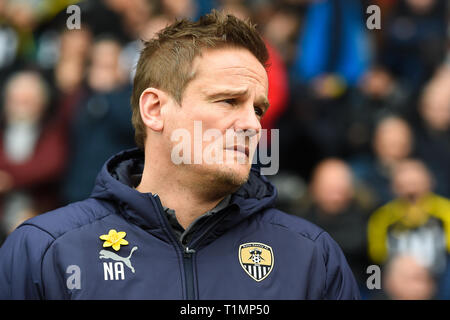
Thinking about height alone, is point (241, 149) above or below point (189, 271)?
above

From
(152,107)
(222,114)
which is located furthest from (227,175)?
(152,107)

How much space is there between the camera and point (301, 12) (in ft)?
19.5

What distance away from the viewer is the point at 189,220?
2.65 m

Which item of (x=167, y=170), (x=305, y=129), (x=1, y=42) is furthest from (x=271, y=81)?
(x=167, y=170)

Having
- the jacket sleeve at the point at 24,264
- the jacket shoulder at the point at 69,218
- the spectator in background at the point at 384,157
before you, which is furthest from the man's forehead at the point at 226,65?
the spectator in background at the point at 384,157

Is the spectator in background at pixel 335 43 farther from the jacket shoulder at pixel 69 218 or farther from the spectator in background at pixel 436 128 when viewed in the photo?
the jacket shoulder at pixel 69 218

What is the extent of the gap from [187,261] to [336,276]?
57 cm

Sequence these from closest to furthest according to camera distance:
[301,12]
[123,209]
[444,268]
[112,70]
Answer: [123,209] < [444,268] < [112,70] < [301,12]

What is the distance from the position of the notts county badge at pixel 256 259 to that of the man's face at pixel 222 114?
0.24 metres

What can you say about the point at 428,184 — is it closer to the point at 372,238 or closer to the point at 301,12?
the point at 372,238

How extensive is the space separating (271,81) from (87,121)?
4.79ft

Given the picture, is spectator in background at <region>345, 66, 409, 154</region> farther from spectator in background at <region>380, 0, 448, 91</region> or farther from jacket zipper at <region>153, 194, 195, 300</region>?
jacket zipper at <region>153, 194, 195, 300</region>

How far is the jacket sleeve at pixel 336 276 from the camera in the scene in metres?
2.57

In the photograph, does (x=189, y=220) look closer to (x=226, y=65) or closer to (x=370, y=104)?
(x=226, y=65)
